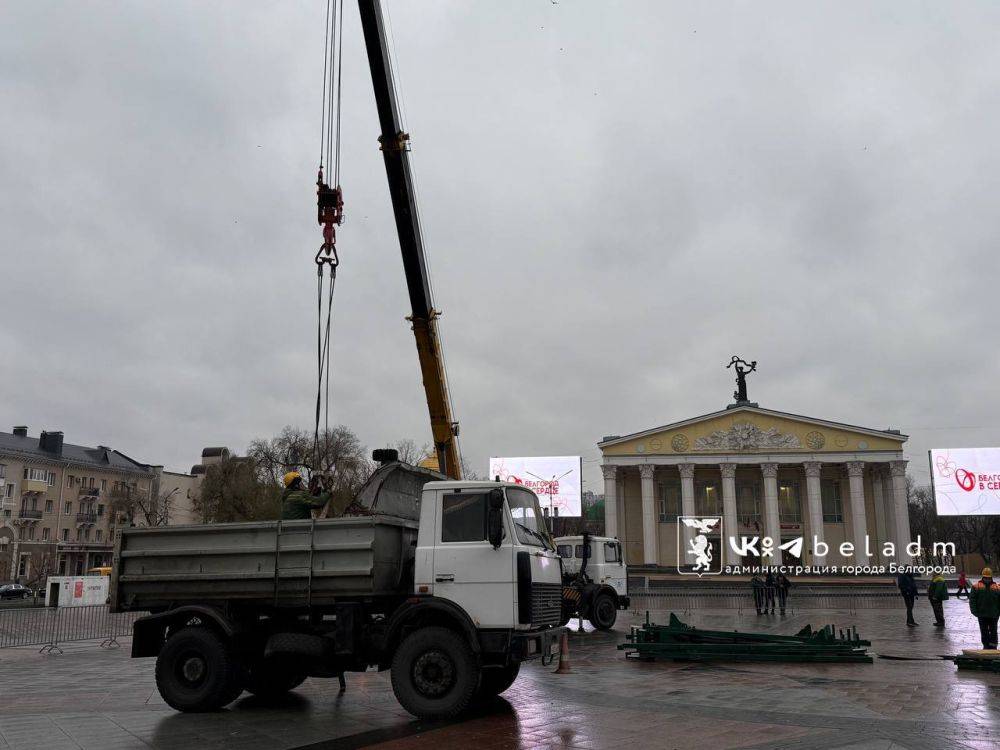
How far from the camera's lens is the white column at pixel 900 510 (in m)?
61.9

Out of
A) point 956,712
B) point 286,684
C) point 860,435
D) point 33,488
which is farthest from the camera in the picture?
point 33,488

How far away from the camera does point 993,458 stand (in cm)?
5503

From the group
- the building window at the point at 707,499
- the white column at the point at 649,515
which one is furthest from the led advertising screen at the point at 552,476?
the building window at the point at 707,499

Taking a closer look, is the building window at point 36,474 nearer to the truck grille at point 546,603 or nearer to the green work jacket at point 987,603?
the truck grille at point 546,603

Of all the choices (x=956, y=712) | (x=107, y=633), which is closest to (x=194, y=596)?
(x=956, y=712)

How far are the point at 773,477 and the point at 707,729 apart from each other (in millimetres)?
59408

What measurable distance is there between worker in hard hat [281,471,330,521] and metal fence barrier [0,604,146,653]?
481 inches

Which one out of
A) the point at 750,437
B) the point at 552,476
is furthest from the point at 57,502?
the point at 750,437

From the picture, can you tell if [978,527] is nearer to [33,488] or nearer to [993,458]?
[993,458]

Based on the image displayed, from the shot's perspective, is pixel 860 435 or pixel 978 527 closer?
pixel 860 435

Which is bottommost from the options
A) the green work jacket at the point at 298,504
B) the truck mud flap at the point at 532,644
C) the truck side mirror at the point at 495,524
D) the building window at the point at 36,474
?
the truck mud flap at the point at 532,644

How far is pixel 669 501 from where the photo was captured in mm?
69875

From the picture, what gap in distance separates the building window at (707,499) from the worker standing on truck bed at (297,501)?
200 ft

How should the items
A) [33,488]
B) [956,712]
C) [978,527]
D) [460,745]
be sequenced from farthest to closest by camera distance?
[978,527] < [33,488] < [956,712] < [460,745]
